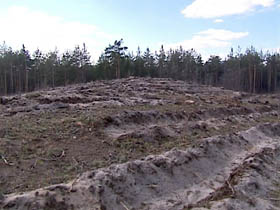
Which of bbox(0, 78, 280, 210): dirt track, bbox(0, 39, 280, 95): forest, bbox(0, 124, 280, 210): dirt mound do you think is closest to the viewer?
bbox(0, 124, 280, 210): dirt mound

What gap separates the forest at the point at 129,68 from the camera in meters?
43.8

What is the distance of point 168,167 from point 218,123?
20.3 ft

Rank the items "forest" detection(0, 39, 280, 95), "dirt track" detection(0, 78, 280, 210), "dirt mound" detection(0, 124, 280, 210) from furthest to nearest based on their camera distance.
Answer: "forest" detection(0, 39, 280, 95)
"dirt track" detection(0, 78, 280, 210)
"dirt mound" detection(0, 124, 280, 210)

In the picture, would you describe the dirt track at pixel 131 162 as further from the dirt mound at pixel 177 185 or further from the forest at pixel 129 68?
the forest at pixel 129 68

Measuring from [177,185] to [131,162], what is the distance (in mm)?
986

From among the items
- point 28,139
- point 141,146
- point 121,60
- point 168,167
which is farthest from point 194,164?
point 121,60

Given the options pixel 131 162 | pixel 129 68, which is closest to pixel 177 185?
pixel 131 162

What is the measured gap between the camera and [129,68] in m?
46.9

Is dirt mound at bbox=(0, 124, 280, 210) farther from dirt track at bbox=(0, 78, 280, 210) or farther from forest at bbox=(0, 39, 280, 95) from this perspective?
forest at bbox=(0, 39, 280, 95)

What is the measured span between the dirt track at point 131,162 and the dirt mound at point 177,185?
0.01 meters

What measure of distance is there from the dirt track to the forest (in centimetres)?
3245

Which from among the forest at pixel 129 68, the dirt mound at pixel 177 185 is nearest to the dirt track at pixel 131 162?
the dirt mound at pixel 177 185

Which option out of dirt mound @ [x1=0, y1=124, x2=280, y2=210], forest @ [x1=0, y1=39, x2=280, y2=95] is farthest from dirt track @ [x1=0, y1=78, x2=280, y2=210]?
forest @ [x1=0, y1=39, x2=280, y2=95]

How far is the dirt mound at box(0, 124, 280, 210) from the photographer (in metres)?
4.64
